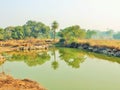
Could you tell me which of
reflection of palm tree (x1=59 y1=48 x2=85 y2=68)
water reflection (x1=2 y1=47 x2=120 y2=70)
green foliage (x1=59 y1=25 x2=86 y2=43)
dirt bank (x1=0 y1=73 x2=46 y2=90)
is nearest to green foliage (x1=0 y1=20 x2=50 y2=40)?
green foliage (x1=59 y1=25 x2=86 y2=43)

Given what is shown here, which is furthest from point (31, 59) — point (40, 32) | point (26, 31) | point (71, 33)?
point (40, 32)

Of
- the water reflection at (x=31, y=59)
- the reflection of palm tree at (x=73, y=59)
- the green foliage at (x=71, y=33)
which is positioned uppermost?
the green foliage at (x=71, y=33)

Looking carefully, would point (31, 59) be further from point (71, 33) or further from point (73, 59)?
point (71, 33)

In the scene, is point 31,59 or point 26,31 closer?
point 31,59

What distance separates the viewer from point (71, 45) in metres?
78.2

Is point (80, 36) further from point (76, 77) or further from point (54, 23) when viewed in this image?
point (76, 77)

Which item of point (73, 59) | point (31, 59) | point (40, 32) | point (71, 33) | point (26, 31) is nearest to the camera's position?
point (31, 59)

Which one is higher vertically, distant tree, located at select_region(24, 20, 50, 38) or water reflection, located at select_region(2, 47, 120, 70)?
distant tree, located at select_region(24, 20, 50, 38)

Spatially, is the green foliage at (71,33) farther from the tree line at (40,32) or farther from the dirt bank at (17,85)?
the dirt bank at (17,85)

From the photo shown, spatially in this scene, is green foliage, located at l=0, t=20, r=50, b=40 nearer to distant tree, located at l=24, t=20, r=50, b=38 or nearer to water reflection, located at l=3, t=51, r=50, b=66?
distant tree, located at l=24, t=20, r=50, b=38

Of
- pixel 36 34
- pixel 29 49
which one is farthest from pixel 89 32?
pixel 29 49

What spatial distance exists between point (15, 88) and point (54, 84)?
4.80 meters

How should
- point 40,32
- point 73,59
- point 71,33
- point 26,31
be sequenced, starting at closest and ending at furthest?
point 73,59, point 71,33, point 26,31, point 40,32

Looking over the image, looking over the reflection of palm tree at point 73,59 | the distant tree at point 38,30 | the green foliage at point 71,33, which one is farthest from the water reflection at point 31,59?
the distant tree at point 38,30
